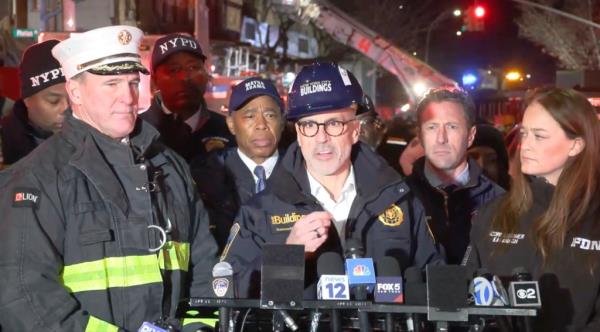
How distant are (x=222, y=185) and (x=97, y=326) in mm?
1946

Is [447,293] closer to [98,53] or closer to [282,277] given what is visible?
[282,277]

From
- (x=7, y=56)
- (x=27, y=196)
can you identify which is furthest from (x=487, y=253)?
(x=7, y=56)

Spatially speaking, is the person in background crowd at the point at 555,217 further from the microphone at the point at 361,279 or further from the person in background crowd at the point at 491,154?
the person in background crowd at the point at 491,154

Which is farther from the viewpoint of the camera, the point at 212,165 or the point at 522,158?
the point at 212,165

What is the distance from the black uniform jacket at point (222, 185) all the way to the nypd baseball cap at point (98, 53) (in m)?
1.49

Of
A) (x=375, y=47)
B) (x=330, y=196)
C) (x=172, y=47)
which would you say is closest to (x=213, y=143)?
(x=172, y=47)

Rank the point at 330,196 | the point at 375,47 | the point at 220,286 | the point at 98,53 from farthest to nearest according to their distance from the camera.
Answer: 1. the point at 375,47
2. the point at 330,196
3. the point at 98,53
4. the point at 220,286

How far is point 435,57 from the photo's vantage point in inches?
2869

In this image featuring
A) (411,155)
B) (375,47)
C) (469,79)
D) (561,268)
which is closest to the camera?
(561,268)

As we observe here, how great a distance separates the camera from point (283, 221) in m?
4.06

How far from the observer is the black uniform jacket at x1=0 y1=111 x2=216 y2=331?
11.3ft

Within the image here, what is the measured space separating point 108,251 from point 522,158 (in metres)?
2.00

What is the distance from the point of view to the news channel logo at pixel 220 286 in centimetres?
338

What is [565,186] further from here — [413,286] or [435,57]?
[435,57]
